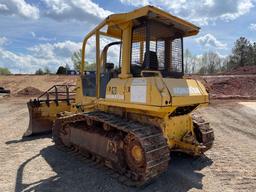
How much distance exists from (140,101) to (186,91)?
97cm

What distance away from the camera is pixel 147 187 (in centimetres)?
511

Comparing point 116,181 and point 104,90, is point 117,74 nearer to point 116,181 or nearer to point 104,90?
point 104,90

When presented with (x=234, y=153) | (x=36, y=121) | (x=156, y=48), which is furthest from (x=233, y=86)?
(x=156, y=48)

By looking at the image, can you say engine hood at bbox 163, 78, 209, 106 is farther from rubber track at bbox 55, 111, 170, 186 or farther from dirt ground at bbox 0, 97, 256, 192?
dirt ground at bbox 0, 97, 256, 192

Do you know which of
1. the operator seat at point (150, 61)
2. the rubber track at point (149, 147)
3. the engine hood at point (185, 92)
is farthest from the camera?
the operator seat at point (150, 61)

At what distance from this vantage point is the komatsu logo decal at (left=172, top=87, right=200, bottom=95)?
17.2 ft

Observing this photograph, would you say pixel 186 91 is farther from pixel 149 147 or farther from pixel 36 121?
pixel 36 121

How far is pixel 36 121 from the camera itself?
9086mm

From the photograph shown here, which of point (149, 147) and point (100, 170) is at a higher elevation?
point (149, 147)

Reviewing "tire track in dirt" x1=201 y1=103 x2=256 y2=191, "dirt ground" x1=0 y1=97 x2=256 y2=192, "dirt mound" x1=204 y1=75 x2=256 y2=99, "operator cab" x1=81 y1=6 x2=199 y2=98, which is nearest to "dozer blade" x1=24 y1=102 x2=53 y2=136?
"dirt ground" x1=0 y1=97 x2=256 y2=192

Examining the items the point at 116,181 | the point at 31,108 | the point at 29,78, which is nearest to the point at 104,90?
the point at 116,181

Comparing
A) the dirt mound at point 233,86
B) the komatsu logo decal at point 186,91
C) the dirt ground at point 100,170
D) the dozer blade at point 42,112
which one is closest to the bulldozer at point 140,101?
the komatsu logo decal at point 186,91

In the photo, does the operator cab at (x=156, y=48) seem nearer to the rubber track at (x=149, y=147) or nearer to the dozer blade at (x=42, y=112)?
the rubber track at (x=149, y=147)

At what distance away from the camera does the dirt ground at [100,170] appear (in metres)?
5.16
